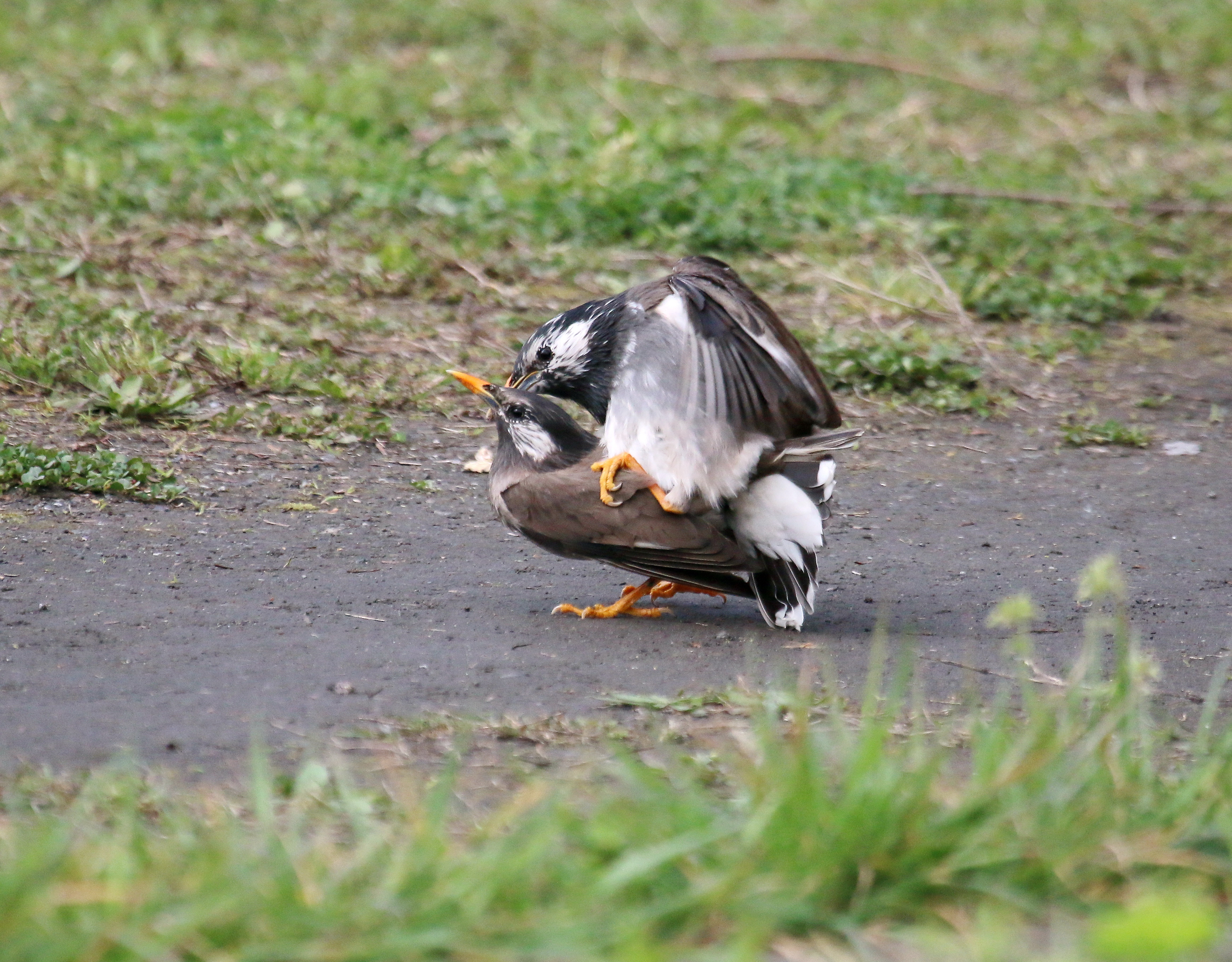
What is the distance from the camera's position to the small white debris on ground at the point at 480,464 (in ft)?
19.4

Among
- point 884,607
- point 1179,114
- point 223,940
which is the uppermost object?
point 1179,114

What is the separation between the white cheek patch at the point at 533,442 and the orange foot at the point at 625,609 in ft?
1.58

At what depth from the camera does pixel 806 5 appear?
496 inches

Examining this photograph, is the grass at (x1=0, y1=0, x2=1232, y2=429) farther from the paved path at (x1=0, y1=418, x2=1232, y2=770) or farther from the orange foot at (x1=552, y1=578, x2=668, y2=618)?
the orange foot at (x1=552, y1=578, x2=668, y2=618)

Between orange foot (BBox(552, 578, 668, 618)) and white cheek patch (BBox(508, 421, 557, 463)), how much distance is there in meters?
0.48

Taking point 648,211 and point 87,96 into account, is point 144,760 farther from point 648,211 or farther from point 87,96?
point 87,96

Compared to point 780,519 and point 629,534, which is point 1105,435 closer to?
point 780,519

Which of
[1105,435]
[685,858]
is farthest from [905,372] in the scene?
[685,858]

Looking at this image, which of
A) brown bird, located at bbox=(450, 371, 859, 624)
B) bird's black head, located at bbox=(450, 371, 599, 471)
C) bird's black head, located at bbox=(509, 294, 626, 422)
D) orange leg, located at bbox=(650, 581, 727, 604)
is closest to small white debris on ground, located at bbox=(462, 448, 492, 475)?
bird's black head, located at bbox=(509, 294, 626, 422)

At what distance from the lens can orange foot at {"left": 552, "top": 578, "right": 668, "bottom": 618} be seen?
15.2ft

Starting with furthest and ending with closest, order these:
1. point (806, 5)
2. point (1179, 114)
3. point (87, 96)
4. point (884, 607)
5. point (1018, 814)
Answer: point (806, 5)
point (1179, 114)
point (87, 96)
point (884, 607)
point (1018, 814)

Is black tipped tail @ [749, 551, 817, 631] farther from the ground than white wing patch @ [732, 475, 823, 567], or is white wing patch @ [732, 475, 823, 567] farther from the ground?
white wing patch @ [732, 475, 823, 567]

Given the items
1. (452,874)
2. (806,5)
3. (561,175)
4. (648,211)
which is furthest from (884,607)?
(806,5)

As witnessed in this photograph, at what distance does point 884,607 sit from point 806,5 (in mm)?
8998
